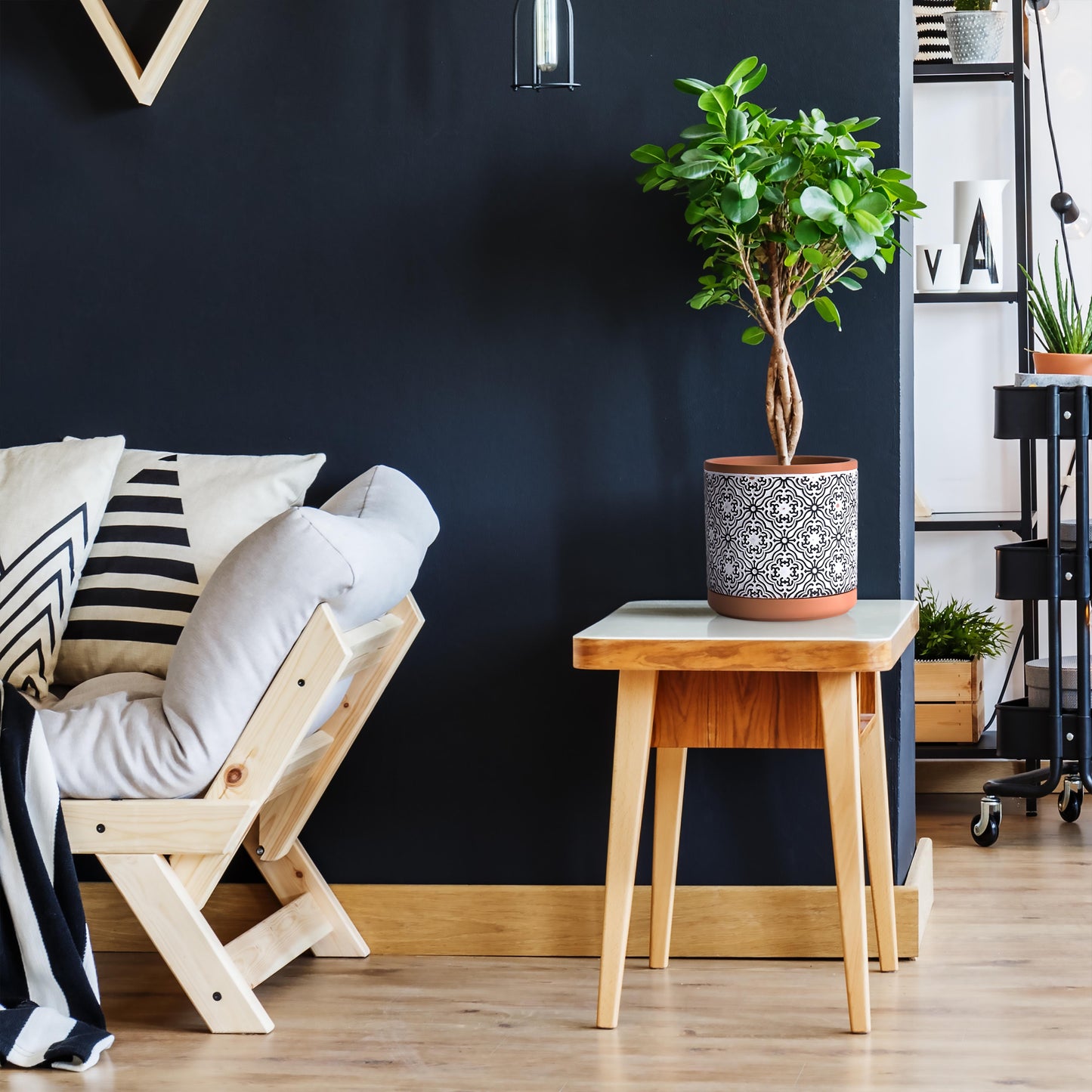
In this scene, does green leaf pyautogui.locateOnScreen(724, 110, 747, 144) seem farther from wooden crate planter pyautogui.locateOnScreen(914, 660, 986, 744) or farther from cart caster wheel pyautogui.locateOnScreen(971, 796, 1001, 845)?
wooden crate planter pyautogui.locateOnScreen(914, 660, 986, 744)

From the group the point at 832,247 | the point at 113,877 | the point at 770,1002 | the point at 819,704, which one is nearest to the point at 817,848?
the point at 770,1002

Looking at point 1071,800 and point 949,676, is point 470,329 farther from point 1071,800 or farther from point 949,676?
point 1071,800

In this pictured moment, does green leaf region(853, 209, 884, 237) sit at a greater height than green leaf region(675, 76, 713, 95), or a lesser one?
lesser

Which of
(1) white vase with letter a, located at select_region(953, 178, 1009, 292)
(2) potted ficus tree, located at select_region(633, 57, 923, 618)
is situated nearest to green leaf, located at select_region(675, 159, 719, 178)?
(2) potted ficus tree, located at select_region(633, 57, 923, 618)

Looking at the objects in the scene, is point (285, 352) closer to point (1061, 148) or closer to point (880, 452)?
point (880, 452)

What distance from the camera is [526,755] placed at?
243 centimetres

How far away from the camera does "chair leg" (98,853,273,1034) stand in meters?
1.96

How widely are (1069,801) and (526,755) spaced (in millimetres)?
1410

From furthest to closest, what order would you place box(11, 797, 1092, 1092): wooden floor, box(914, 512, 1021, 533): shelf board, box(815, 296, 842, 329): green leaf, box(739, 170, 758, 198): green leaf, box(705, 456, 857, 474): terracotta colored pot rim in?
1. box(914, 512, 1021, 533): shelf board
2. box(815, 296, 842, 329): green leaf
3. box(705, 456, 857, 474): terracotta colored pot rim
4. box(739, 170, 758, 198): green leaf
5. box(11, 797, 1092, 1092): wooden floor

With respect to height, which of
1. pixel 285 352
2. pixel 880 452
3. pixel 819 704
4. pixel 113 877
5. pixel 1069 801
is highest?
pixel 285 352

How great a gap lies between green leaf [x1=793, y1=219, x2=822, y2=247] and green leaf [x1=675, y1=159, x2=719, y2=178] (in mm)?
148

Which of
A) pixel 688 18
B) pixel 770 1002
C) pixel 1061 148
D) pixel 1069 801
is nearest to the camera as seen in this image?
pixel 770 1002

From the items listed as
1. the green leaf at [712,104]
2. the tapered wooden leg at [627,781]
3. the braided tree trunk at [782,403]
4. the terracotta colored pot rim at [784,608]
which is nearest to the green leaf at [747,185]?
the green leaf at [712,104]

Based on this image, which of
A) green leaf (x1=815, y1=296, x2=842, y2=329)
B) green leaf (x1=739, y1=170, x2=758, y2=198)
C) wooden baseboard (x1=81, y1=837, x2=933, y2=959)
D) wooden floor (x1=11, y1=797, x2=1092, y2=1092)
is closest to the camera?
wooden floor (x1=11, y1=797, x2=1092, y2=1092)
